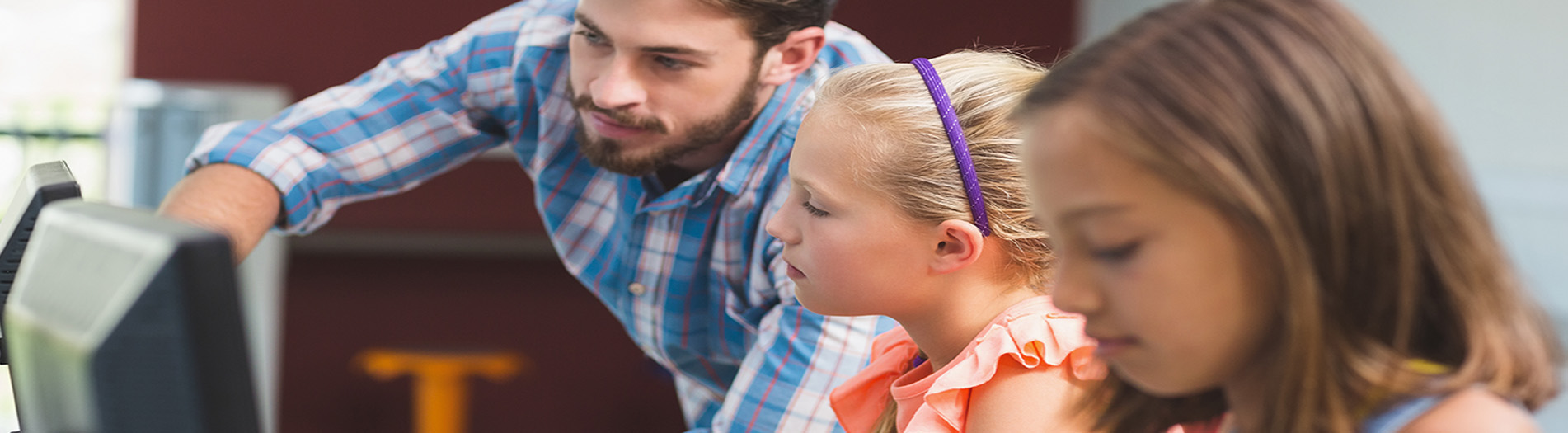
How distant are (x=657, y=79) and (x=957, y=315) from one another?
472 mm

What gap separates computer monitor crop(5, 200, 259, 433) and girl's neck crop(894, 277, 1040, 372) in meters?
0.55

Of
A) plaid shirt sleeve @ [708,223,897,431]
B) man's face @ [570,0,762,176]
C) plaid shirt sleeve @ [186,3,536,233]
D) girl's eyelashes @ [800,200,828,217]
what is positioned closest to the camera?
girl's eyelashes @ [800,200,828,217]

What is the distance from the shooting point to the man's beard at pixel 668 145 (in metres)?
1.38

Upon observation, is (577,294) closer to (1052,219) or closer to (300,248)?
(300,248)

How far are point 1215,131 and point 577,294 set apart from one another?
335 centimetres

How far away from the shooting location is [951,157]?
101 cm

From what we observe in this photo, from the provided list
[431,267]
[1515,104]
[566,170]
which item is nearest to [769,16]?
[566,170]

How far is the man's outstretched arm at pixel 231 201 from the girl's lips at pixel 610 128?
342mm

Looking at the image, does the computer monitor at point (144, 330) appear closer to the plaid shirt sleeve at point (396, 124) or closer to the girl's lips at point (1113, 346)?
the girl's lips at point (1113, 346)

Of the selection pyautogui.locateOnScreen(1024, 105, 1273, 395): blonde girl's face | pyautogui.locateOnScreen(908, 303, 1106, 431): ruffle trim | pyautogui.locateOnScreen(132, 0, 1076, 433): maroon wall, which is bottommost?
pyautogui.locateOnScreen(132, 0, 1076, 433): maroon wall

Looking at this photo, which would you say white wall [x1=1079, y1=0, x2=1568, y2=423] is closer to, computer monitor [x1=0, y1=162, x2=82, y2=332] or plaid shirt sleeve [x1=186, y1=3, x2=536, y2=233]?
plaid shirt sleeve [x1=186, y1=3, x2=536, y2=233]

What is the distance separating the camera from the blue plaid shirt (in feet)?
4.56

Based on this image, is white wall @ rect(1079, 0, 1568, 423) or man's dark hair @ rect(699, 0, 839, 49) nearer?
man's dark hair @ rect(699, 0, 839, 49)

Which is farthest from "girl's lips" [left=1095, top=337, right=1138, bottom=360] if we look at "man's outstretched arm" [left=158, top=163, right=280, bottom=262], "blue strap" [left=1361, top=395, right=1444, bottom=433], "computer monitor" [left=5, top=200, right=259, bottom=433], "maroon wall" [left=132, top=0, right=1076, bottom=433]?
"maroon wall" [left=132, top=0, right=1076, bottom=433]
